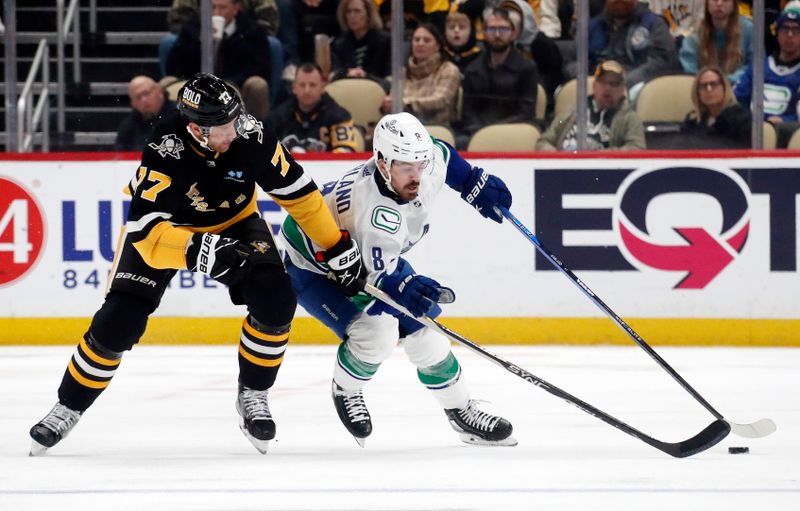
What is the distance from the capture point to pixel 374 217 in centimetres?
402

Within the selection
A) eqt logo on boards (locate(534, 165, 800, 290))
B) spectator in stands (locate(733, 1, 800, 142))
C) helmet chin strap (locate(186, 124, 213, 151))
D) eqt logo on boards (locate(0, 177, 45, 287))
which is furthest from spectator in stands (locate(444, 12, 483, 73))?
helmet chin strap (locate(186, 124, 213, 151))

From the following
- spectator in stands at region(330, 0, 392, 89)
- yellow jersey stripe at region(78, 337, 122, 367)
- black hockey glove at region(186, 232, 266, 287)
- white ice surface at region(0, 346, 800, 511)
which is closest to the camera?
white ice surface at region(0, 346, 800, 511)

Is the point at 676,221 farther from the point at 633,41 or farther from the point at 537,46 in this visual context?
the point at 537,46

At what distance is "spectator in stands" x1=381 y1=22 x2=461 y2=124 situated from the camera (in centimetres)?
712

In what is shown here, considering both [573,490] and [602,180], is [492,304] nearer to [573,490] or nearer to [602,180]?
[602,180]

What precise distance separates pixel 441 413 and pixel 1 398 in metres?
1.70

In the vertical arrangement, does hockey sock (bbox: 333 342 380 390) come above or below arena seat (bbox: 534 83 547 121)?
below

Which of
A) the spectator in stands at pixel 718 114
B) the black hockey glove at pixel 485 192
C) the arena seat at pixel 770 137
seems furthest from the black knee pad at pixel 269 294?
Answer: the arena seat at pixel 770 137

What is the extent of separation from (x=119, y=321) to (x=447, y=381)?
980mm

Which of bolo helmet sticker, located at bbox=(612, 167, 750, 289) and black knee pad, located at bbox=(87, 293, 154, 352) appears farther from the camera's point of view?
bolo helmet sticker, located at bbox=(612, 167, 750, 289)

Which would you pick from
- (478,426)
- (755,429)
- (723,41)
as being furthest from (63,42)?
(755,429)

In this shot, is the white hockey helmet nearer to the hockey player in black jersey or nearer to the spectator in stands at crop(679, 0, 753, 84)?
the hockey player in black jersey

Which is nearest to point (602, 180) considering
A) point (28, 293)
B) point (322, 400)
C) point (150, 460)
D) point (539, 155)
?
point (539, 155)

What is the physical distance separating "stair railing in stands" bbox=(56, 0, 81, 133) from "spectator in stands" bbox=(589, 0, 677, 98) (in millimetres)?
2639
